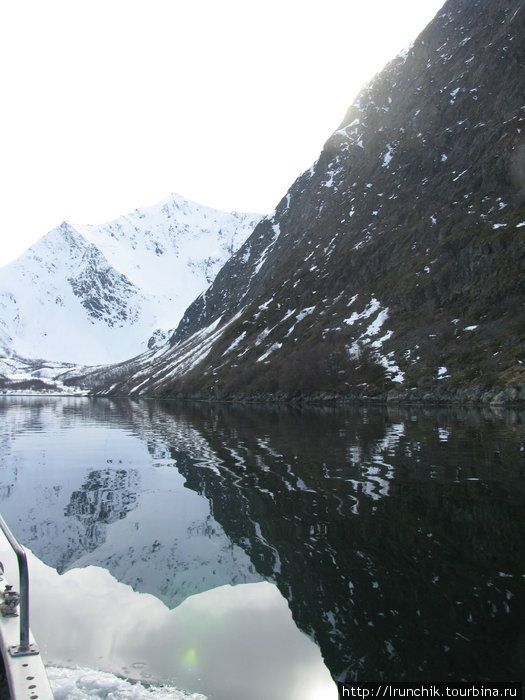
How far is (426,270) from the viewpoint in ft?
428

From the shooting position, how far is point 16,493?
27.5 m

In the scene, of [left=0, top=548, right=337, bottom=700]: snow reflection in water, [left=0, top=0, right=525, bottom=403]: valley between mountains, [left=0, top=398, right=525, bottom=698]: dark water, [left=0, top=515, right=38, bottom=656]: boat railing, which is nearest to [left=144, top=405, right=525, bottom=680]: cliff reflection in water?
[left=0, top=398, right=525, bottom=698]: dark water

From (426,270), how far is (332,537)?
12383 cm

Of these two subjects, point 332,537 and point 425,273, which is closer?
point 332,537

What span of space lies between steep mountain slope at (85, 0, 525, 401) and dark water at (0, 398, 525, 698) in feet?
182

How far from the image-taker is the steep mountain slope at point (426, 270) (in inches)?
3974

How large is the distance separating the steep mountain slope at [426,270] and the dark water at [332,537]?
55.4m

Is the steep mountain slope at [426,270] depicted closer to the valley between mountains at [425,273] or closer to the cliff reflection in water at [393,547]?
the valley between mountains at [425,273]

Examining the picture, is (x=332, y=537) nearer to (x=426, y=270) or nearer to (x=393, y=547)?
(x=393, y=547)

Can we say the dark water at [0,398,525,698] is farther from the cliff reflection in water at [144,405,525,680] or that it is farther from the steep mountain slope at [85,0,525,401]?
the steep mountain slope at [85,0,525,401]

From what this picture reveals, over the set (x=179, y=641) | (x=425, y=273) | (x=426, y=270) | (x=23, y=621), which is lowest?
(x=179, y=641)

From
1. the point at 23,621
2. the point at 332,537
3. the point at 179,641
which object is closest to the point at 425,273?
the point at 332,537

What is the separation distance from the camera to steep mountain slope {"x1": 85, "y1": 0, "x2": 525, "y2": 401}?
331 feet

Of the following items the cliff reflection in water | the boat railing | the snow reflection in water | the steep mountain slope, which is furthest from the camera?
the steep mountain slope
